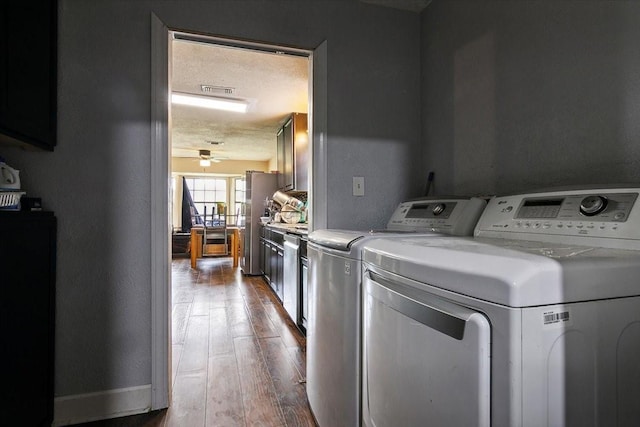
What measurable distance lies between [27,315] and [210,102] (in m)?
3.05

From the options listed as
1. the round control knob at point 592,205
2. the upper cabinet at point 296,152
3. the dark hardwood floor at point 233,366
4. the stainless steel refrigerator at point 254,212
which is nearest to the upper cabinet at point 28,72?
the dark hardwood floor at point 233,366

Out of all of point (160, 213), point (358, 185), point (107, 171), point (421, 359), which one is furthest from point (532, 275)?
point (107, 171)

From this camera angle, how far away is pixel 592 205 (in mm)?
981

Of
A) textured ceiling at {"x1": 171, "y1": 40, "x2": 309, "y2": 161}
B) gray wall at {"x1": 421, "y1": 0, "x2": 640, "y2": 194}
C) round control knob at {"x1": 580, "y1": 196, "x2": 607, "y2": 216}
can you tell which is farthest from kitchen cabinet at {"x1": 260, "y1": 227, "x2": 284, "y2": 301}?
round control knob at {"x1": 580, "y1": 196, "x2": 607, "y2": 216}

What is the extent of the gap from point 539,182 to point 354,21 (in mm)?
1347

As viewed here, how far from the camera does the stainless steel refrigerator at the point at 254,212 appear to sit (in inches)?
205

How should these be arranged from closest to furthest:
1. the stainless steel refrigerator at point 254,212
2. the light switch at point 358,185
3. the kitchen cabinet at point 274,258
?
the light switch at point 358,185
the kitchen cabinet at point 274,258
the stainless steel refrigerator at point 254,212

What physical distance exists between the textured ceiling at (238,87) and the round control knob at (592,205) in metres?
1.62

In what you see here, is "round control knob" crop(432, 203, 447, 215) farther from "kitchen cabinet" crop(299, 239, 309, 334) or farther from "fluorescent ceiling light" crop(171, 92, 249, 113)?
"fluorescent ceiling light" crop(171, 92, 249, 113)

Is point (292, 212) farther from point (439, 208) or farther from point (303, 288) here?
point (439, 208)

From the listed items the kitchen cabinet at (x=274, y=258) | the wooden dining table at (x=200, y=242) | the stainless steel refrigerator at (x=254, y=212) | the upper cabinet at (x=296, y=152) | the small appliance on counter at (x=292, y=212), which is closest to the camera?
the kitchen cabinet at (x=274, y=258)

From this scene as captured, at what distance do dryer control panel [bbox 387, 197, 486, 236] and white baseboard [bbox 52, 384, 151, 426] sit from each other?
1554mm

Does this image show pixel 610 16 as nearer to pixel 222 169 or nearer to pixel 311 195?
pixel 311 195

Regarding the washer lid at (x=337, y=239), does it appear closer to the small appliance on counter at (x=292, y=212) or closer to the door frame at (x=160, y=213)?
the door frame at (x=160, y=213)
